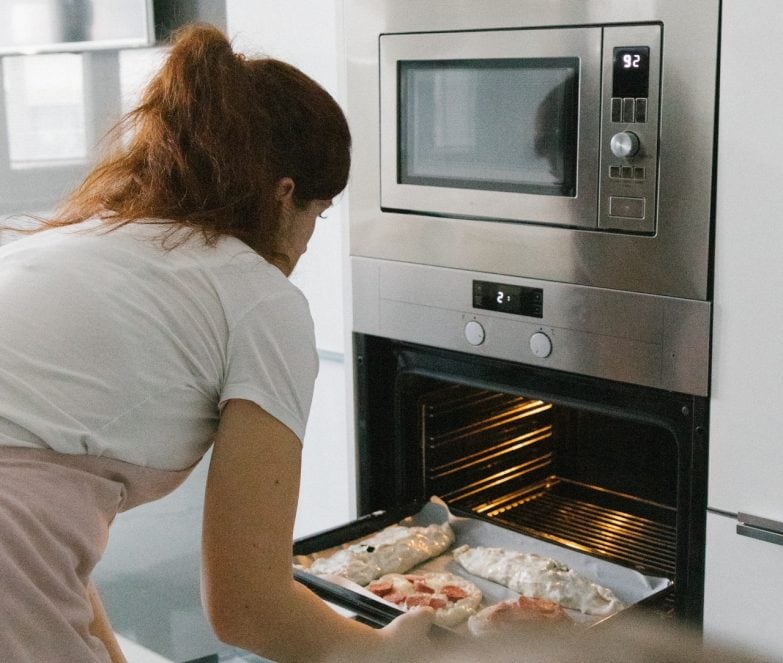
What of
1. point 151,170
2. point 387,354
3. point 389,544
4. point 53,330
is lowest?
point 389,544

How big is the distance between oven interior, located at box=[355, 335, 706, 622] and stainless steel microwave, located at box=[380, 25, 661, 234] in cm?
25

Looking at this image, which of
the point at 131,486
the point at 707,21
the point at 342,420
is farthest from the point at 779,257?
the point at 342,420

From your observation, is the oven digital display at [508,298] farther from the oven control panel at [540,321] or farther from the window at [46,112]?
the window at [46,112]

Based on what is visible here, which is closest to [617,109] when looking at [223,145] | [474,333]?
[474,333]

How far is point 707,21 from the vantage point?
1.33m

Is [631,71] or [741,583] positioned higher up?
[631,71]

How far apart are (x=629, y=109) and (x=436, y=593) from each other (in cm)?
74

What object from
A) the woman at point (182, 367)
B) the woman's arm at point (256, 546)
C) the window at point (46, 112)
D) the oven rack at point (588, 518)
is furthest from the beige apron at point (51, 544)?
the window at point (46, 112)

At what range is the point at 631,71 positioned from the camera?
4.60ft

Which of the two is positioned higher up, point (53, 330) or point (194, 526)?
point (53, 330)

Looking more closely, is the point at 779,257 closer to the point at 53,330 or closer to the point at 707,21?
the point at 707,21

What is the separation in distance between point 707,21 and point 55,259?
803mm

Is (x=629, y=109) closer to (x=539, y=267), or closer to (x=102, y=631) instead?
(x=539, y=267)

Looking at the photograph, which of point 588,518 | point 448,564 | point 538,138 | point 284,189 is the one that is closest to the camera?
point 284,189
